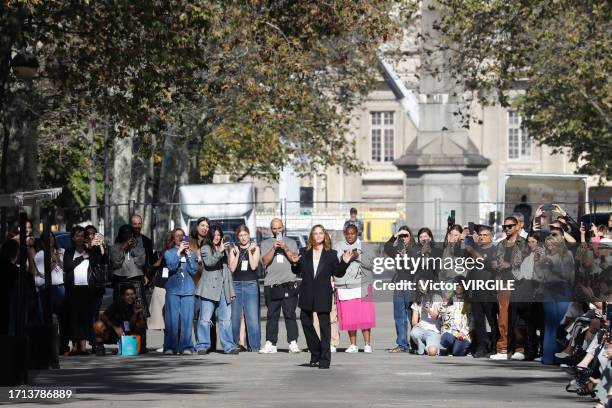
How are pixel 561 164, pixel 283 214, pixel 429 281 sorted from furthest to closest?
1. pixel 561 164
2. pixel 283 214
3. pixel 429 281

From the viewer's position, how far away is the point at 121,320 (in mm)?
25047

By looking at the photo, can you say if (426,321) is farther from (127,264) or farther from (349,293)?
(127,264)

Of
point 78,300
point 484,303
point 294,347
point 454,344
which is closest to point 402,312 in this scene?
point 454,344

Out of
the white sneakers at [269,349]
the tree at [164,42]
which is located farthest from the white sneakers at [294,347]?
the tree at [164,42]

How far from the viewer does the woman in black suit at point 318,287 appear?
22.3m

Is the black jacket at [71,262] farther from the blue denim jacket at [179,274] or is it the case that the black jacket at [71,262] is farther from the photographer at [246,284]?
the photographer at [246,284]

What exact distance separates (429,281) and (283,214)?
20715mm

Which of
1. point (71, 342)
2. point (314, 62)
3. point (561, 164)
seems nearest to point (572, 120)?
point (314, 62)

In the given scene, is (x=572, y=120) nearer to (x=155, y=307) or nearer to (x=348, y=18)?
(x=348, y=18)

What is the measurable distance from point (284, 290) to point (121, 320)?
2.27 m

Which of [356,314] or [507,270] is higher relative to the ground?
[507,270]

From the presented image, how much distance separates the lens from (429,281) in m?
25.0

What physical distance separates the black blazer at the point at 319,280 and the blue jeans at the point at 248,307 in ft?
8.29

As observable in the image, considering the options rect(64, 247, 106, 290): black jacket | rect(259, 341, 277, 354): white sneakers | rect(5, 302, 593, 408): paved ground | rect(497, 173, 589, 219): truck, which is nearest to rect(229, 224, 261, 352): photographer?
rect(259, 341, 277, 354): white sneakers
